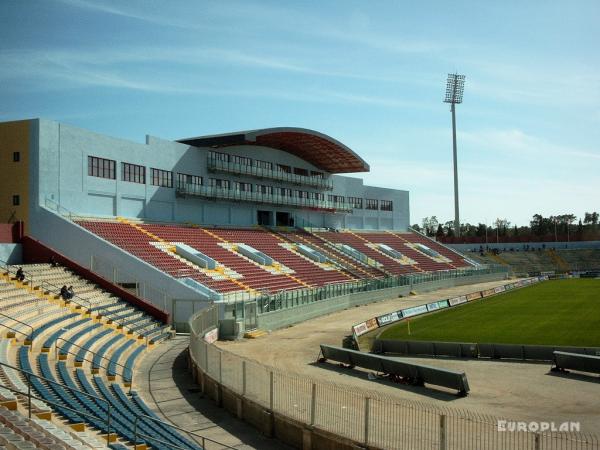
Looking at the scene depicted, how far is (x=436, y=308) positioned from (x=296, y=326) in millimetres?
13256

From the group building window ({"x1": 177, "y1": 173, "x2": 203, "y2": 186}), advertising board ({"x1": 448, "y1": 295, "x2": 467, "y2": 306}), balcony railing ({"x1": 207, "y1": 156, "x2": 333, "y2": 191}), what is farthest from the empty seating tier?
advertising board ({"x1": 448, "y1": 295, "x2": 467, "y2": 306})

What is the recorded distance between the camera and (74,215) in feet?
127

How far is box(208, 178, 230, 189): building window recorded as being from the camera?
5312cm

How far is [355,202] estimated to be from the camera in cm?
7856

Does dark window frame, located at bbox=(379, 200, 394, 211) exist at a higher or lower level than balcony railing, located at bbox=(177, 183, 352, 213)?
higher

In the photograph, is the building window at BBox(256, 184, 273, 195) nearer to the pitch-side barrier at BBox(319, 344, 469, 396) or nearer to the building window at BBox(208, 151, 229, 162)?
the building window at BBox(208, 151, 229, 162)

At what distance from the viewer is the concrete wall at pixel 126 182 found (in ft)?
122

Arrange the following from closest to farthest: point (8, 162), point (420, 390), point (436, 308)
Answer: point (420, 390), point (8, 162), point (436, 308)

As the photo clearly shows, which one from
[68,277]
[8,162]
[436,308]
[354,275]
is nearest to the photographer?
[68,277]

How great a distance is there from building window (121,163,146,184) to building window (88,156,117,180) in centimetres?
102

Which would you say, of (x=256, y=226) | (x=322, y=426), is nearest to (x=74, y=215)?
(x=256, y=226)

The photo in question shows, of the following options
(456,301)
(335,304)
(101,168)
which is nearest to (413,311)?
(335,304)

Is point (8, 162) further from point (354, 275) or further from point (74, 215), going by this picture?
point (354, 275)

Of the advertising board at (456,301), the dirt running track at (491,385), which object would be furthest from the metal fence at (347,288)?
the advertising board at (456,301)
